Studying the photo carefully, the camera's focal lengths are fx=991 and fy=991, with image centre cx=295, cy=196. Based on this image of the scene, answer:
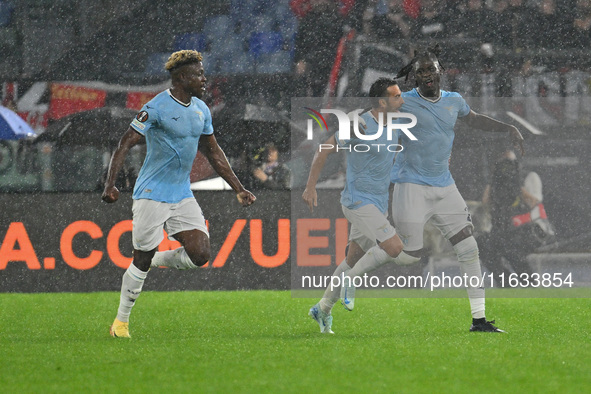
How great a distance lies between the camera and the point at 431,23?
1312 centimetres

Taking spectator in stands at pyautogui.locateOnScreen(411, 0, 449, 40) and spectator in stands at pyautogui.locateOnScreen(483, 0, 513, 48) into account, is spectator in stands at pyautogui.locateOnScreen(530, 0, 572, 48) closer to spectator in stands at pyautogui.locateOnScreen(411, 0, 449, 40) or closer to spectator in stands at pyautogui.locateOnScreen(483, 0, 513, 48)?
spectator in stands at pyautogui.locateOnScreen(483, 0, 513, 48)

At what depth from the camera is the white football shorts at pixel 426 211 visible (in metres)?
6.96

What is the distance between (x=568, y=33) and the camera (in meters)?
13.2

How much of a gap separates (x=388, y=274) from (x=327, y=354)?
14.1ft

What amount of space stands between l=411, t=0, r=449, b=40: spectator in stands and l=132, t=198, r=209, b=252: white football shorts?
7.11m

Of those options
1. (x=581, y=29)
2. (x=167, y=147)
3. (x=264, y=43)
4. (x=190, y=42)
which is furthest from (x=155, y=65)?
(x=167, y=147)

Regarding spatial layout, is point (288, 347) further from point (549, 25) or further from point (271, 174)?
point (549, 25)

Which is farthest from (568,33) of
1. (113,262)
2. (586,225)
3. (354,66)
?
(113,262)

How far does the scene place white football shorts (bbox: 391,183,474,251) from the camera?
696 centimetres

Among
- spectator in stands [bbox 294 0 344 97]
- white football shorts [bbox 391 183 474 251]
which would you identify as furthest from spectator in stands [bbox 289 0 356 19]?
white football shorts [bbox 391 183 474 251]

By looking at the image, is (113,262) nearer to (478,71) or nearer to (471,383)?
(478,71)

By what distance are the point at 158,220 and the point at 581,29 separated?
8531 millimetres

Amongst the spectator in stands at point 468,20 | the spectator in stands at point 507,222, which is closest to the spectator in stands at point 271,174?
the spectator in stands at point 507,222

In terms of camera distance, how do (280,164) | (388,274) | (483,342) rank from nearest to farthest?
(483,342), (388,274), (280,164)
